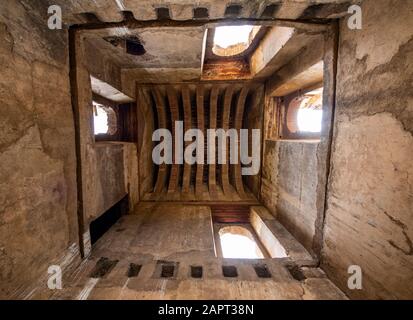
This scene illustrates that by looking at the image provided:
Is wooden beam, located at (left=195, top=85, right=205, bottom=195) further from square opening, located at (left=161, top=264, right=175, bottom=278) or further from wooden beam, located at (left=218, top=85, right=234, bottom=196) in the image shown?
square opening, located at (left=161, top=264, right=175, bottom=278)

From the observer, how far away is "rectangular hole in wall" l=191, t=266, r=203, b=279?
2287 mm

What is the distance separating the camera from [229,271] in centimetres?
239

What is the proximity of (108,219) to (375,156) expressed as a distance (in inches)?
179

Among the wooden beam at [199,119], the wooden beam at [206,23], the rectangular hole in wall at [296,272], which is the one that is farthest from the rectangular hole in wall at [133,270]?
the wooden beam at [199,119]

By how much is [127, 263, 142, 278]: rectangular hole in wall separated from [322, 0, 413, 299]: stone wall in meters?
2.31

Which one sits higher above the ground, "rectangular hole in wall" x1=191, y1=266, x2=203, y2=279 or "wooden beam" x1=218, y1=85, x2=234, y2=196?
"wooden beam" x1=218, y1=85, x2=234, y2=196

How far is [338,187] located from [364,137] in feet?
2.11

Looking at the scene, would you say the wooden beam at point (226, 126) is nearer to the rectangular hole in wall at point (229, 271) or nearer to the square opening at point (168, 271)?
the rectangular hole in wall at point (229, 271)

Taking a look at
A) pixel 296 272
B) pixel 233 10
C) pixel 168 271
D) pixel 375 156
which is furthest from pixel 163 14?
pixel 296 272

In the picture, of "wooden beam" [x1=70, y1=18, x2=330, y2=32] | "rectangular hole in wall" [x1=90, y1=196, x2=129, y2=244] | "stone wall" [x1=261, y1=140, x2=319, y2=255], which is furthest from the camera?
"rectangular hole in wall" [x1=90, y1=196, x2=129, y2=244]

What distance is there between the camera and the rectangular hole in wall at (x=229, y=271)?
91.0 inches

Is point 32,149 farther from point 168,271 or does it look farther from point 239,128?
A: point 239,128

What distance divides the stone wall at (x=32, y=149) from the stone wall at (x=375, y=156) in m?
3.11

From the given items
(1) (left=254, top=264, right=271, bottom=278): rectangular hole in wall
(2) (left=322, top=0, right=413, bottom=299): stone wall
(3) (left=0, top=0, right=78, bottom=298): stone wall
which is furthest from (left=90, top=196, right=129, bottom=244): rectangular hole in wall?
(2) (left=322, top=0, right=413, bottom=299): stone wall
